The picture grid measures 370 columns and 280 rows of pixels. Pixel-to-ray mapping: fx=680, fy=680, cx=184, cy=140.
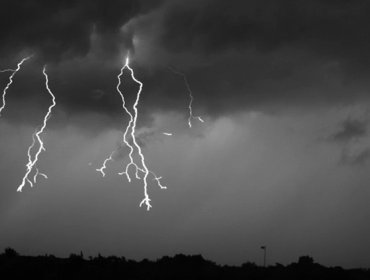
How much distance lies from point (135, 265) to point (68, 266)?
5.10 m

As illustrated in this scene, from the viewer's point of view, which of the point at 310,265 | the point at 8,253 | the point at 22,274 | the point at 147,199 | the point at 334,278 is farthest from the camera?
the point at 8,253

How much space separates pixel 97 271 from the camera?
4962cm

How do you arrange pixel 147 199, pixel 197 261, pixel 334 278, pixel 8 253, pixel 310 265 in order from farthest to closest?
pixel 8 253 < pixel 197 261 < pixel 310 265 < pixel 334 278 < pixel 147 199

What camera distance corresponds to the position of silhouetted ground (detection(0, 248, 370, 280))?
46312 mm

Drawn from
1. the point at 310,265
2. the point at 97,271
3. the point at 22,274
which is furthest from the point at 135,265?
the point at 310,265

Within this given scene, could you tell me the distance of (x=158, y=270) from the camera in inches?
1983

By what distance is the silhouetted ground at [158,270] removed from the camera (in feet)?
152

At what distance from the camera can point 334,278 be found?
146 ft

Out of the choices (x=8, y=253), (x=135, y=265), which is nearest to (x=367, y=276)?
(x=135, y=265)

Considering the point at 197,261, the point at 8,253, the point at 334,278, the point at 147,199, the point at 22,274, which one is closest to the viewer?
the point at 147,199

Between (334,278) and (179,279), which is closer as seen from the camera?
(334,278)

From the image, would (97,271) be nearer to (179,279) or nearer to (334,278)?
(179,279)

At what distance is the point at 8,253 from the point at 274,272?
27.9 metres

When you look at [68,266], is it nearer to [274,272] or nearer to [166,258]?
[166,258]
